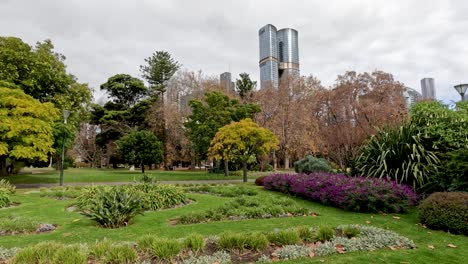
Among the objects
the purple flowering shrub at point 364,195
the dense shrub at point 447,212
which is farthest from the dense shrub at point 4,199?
the dense shrub at point 447,212

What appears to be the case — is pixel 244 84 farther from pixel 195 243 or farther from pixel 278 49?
pixel 195 243

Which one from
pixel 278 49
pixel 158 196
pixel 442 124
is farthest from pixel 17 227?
pixel 278 49

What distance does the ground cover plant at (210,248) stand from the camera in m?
3.87

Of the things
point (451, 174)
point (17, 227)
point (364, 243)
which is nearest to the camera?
point (364, 243)

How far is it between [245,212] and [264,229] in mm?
1602

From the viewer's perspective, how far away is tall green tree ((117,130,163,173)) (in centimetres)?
2695

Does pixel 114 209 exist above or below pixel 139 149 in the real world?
below

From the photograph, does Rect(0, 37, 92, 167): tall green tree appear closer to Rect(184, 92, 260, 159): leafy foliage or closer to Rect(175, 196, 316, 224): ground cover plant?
Rect(184, 92, 260, 159): leafy foliage

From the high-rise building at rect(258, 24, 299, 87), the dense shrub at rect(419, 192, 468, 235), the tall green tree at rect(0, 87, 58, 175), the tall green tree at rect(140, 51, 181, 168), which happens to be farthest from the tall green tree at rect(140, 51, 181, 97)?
the dense shrub at rect(419, 192, 468, 235)

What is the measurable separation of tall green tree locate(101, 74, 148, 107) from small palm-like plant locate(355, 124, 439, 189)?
33.6 meters

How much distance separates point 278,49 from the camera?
1957 inches

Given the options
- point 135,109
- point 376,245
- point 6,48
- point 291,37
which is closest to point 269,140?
point 376,245

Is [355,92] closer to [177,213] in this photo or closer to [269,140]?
[269,140]

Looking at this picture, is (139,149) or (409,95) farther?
(409,95)
